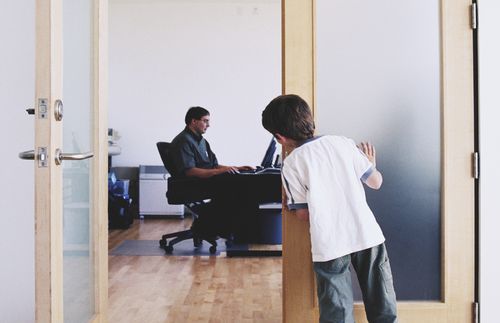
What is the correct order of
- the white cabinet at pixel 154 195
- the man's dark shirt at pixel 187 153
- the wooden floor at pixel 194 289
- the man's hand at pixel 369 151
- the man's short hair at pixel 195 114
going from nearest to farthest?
the man's hand at pixel 369 151 → the wooden floor at pixel 194 289 → the man's dark shirt at pixel 187 153 → the man's short hair at pixel 195 114 → the white cabinet at pixel 154 195

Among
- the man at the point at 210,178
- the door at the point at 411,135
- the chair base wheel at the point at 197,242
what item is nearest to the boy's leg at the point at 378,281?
the door at the point at 411,135

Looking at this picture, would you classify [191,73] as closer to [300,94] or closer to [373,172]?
[300,94]

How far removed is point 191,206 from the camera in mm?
4688

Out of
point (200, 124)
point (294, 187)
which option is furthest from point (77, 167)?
point (200, 124)

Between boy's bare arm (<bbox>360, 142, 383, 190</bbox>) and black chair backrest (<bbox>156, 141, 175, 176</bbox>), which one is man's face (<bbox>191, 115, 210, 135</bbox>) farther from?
boy's bare arm (<bbox>360, 142, 383, 190</bbox>)

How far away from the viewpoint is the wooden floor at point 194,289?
2.83 meters

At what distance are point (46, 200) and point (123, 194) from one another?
481cm

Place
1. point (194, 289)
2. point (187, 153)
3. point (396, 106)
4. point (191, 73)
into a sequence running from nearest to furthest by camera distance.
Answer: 1. point (396, 106)
2. point (194, 289)
3. point (187, 153)
4. point (191, 73)

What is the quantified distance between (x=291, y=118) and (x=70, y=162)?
0.85 metres

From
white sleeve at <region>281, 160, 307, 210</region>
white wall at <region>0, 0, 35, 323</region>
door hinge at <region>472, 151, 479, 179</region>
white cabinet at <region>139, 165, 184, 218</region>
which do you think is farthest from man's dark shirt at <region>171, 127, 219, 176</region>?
door hinge at <region>472, 151, 479, 179</region>

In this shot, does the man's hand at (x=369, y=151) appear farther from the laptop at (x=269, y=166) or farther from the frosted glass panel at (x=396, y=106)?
the laptop at (x=269, y=166)

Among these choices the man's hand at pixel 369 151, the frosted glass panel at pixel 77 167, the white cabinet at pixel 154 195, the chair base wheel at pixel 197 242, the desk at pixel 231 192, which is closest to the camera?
the frosted glass panel at pixel 77 167
